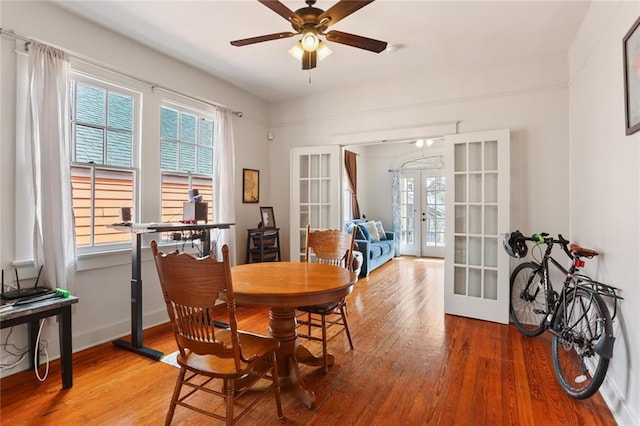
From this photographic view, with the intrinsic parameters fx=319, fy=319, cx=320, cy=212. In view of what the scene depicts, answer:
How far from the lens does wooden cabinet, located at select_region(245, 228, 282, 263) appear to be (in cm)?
436

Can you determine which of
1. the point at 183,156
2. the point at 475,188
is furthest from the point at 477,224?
the point at 183,156

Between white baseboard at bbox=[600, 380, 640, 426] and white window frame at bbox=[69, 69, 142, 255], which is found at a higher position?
white window frame at bbox=[69, 69, 142, 255]

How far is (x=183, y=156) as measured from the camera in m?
3.73

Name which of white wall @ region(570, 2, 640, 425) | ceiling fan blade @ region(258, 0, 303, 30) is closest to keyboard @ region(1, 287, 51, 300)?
ceiling fan blade @ region(258, 0, 303, 30)

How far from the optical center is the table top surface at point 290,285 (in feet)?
5.72

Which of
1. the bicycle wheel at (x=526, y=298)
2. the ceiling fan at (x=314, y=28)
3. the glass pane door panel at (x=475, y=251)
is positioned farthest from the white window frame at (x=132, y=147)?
the bicycle wheel at (x=526, y=298)

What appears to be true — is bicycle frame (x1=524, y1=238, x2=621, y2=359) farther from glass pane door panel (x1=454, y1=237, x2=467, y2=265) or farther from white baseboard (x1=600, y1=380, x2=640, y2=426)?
glass pane door panel (x1=454, y1=237, x2=467, y2=265)

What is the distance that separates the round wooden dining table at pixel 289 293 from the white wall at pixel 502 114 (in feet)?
7.95

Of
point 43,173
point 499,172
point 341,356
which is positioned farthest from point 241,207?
point 499,172

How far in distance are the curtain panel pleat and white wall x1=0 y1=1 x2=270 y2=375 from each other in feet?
11.8

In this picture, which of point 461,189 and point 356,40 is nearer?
point 356,40

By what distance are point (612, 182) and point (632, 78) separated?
657mm

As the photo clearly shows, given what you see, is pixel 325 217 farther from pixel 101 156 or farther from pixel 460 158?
pixel 101 156

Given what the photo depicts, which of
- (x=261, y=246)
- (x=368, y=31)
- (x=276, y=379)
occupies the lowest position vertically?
(x=276, y=379)
